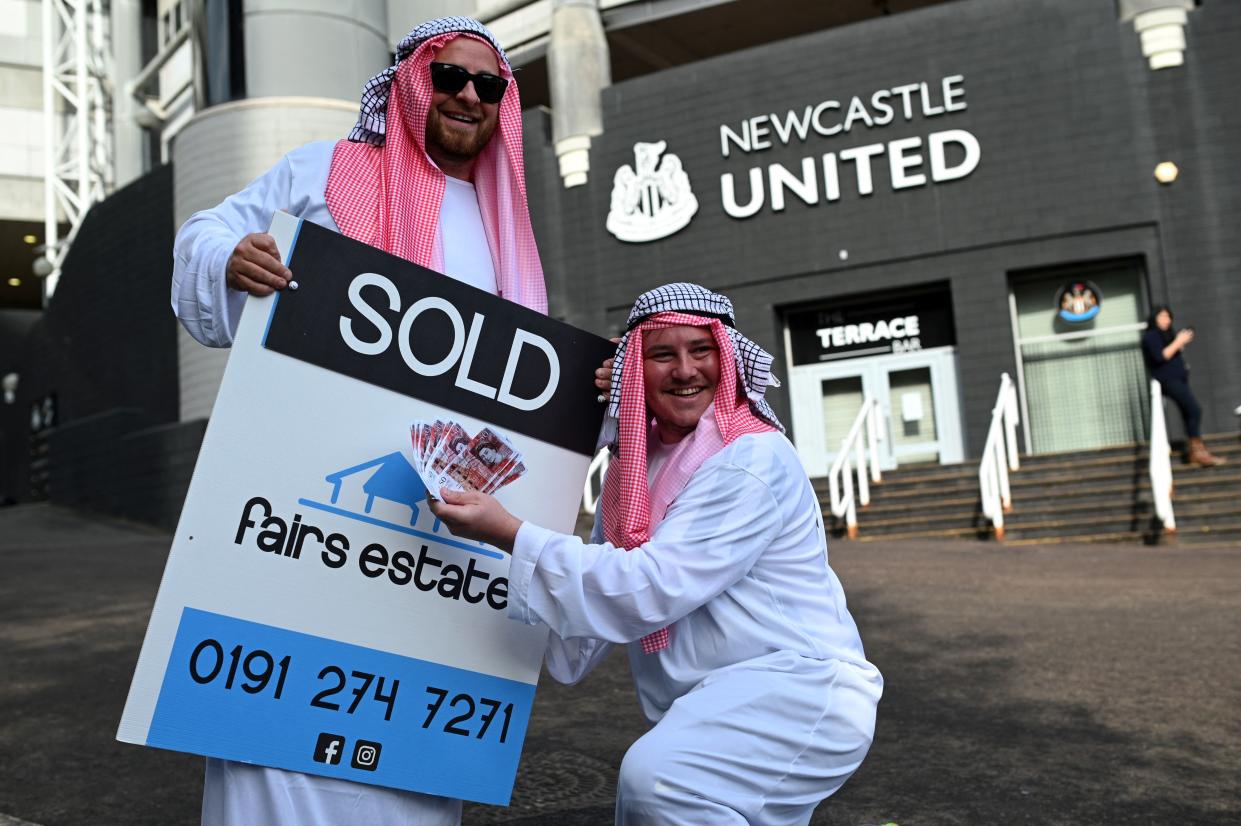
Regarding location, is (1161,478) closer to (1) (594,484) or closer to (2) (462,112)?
(1) (594,484)

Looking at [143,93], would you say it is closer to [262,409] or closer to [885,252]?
[885,252]

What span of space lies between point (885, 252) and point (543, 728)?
13.4 metres

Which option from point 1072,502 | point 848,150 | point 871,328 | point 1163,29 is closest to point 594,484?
point 871,328

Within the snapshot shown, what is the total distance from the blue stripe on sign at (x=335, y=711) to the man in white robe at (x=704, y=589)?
0.81 feet

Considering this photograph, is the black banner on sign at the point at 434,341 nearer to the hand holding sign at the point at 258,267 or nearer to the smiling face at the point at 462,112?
the hand holding sign at the point at 258,267

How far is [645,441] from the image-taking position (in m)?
2.50

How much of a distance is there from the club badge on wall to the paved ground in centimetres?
804

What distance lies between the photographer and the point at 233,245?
2.26 meters

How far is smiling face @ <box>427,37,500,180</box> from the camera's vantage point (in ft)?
8.20

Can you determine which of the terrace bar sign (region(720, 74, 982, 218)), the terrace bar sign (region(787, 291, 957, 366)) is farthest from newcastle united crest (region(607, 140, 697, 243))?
the terrace bar sign (region(787, 291, 957, 366))

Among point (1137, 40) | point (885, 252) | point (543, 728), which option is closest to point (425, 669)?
point (543, 728)

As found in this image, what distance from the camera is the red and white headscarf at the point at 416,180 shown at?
2441mm

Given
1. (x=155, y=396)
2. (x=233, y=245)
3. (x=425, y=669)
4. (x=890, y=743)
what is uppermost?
(x=155, y=396)

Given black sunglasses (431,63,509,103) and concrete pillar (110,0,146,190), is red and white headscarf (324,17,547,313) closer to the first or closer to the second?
black sunglasses (431,63,509,103)
